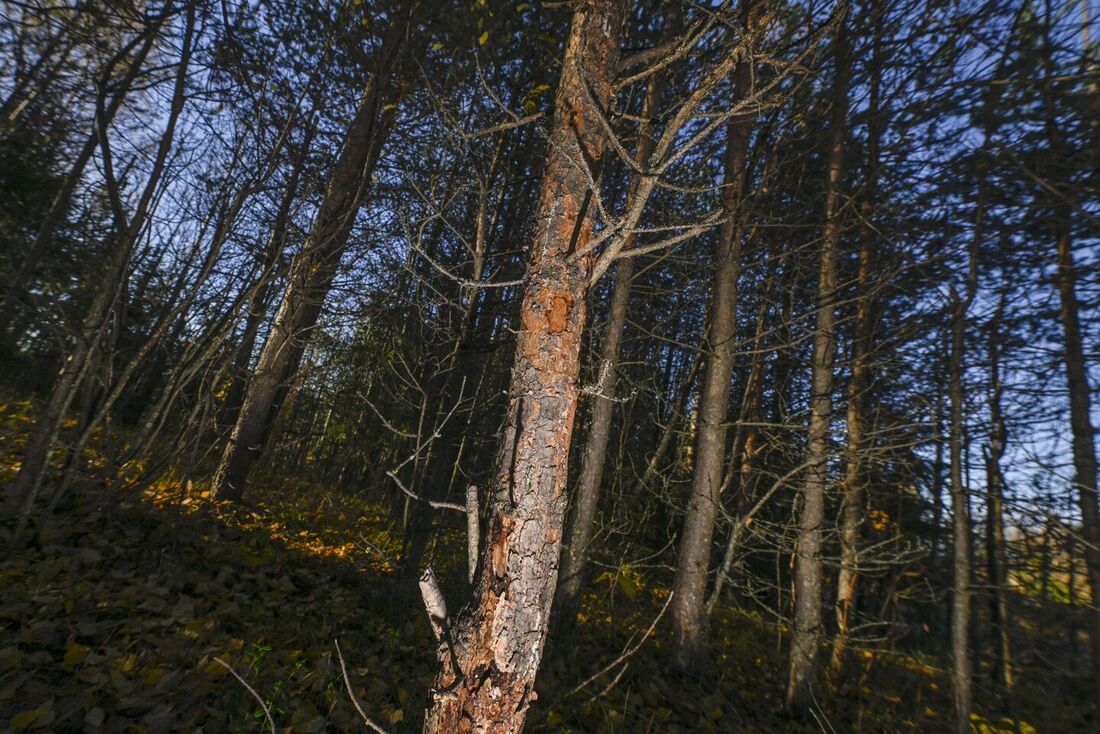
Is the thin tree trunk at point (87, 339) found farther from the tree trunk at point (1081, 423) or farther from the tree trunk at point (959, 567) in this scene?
the tree trunk at point (1081, 423)

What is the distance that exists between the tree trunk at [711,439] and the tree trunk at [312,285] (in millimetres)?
3783

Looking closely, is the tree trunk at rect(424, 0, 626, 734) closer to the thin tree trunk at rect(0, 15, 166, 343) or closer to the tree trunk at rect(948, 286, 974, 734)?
the thin tree trunk at rect(0, 15, 166, 343)

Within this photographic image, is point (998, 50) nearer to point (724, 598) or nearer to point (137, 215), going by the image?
point (137, 215)

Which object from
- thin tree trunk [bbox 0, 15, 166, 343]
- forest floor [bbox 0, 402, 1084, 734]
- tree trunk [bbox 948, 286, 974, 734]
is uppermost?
thin tree trunk [bbox 0, 15, 166, 343]

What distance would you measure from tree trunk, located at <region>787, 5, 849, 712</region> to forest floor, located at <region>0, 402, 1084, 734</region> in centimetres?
61

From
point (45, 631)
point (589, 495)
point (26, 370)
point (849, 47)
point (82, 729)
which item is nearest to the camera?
point (82, 729)

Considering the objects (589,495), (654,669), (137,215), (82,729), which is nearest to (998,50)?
(589,495)

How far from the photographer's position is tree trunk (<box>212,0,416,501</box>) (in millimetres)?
4840

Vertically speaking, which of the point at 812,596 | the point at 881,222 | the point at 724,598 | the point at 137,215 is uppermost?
the point at 881,222

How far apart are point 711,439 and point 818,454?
114 cm

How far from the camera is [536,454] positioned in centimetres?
167

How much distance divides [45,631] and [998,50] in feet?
28.2

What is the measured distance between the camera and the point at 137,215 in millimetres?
3750

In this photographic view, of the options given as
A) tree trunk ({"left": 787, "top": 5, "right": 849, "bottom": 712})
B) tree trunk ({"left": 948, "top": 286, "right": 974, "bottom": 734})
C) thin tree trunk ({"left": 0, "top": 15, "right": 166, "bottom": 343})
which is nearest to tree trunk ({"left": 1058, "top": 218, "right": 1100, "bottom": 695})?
tree trunk ({"left": 948, "top": 286, "right": 974, "bottom": 734})
